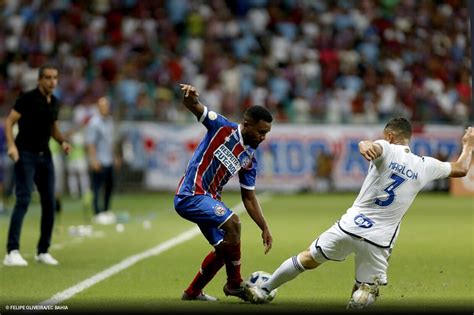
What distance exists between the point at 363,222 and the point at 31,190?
5.59 metres

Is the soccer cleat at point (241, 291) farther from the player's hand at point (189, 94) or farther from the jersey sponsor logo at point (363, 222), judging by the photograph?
the player's hand at point (189, 94)

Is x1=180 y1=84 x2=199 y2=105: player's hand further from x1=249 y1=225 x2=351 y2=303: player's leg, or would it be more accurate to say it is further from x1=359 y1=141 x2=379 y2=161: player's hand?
x1=249 y1=225 x2=351 y2=303: player's leg

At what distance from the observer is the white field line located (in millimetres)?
10648

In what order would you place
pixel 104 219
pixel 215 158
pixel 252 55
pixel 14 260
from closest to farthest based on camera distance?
1. pixel 215 158
2. pixel 14 260
3. pixel 104 219
4. pixel 252 55

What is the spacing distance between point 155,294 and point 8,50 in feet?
78.9

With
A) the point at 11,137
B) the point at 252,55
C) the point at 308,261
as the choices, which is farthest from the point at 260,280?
the point at 252,55

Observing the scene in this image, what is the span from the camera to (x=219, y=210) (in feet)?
32.7

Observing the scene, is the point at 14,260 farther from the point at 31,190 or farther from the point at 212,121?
the point at 212,121

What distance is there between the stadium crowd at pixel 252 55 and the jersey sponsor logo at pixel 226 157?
20.7 m

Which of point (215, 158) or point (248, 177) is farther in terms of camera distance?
point (248, 177)

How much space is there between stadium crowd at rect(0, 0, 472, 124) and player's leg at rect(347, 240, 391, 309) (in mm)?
21317

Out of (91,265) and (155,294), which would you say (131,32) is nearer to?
(91,265)

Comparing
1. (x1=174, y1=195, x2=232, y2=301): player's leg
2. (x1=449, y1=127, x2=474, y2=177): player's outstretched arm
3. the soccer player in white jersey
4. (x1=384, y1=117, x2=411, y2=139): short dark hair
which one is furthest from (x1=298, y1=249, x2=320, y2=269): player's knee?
(x1=449, y1=127, x2=474, y2=177): player's outstretched arm

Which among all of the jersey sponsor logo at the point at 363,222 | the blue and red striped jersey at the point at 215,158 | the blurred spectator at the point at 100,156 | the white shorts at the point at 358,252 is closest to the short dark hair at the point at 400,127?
the jersey sponsor logo at the point at 363,222
